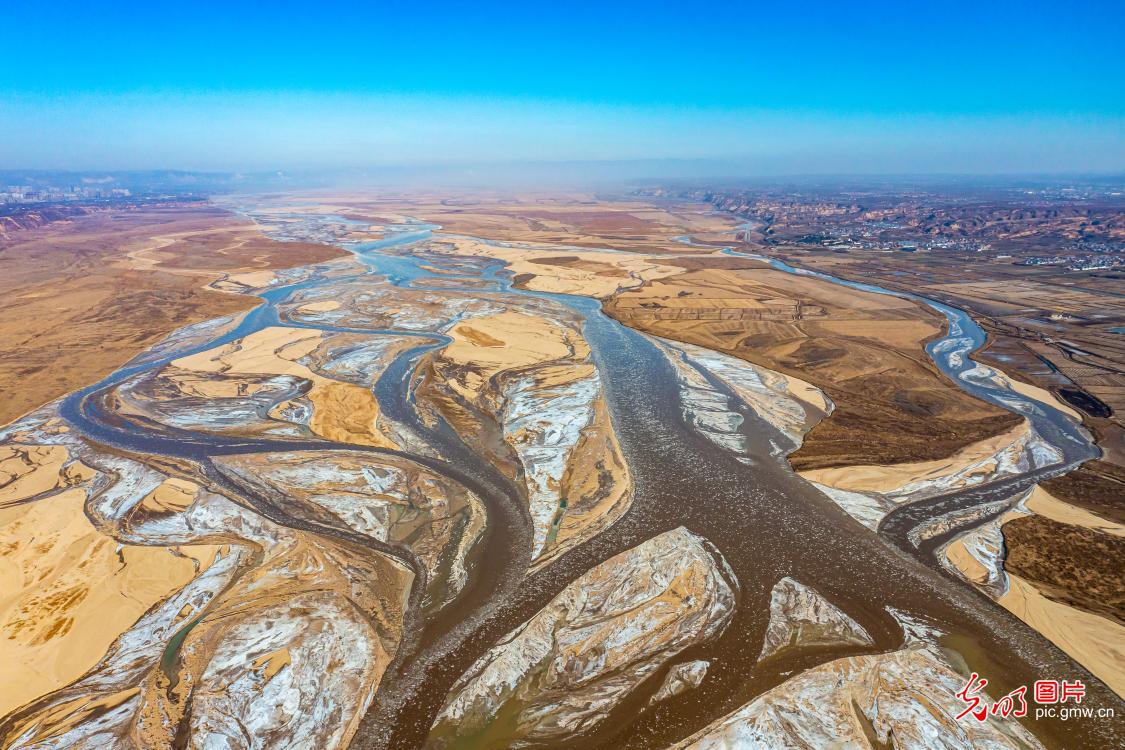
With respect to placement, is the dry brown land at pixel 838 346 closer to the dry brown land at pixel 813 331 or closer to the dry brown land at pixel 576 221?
the dry brown land at pixel 813 331

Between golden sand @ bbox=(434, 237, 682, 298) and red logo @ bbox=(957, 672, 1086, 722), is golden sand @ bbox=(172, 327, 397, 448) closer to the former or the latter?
red logo @ bbox=(957, 672, 1086, 722)

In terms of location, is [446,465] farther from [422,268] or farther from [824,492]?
[422,268]

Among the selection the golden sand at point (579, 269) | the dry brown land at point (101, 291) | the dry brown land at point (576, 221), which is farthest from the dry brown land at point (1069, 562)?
the dry brown land at point (576, 221)

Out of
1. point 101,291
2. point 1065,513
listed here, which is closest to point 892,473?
point 1065,513

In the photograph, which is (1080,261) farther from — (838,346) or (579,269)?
(579,269)

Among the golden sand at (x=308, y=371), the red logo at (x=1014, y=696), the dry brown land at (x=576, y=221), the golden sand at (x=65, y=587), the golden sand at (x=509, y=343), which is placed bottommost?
the red logo at (x=1014, y=696)
